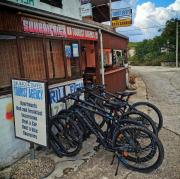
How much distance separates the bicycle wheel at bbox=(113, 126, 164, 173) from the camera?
13.6 ft

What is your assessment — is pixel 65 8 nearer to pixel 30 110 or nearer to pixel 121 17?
pixel 30 110

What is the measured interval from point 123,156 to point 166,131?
2.20m

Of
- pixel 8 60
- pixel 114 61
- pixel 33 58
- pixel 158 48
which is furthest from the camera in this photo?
pixel 158 48

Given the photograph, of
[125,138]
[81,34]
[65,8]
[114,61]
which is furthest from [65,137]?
[114,61]

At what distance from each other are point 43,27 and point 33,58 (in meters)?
0.74

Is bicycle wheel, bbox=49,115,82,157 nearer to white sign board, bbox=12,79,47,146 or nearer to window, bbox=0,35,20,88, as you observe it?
white sign board, bbox=12,79,47,146

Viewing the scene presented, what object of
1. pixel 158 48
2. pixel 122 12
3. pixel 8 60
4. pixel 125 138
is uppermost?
pixel 122 12

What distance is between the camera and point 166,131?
20.3ft

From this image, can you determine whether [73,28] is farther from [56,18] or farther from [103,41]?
[103,41]

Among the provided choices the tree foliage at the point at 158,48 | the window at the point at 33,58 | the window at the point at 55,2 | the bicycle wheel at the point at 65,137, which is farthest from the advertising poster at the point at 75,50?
the tree foliage at the point at 158,48

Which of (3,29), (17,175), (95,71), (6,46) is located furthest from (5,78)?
(95,71)

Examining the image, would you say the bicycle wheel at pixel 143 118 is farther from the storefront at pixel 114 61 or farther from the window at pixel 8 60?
the storefront at pixel 114 61

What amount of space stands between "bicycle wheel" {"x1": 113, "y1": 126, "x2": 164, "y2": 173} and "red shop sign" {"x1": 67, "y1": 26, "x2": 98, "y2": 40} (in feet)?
10.9

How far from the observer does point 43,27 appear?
543 centimetres
